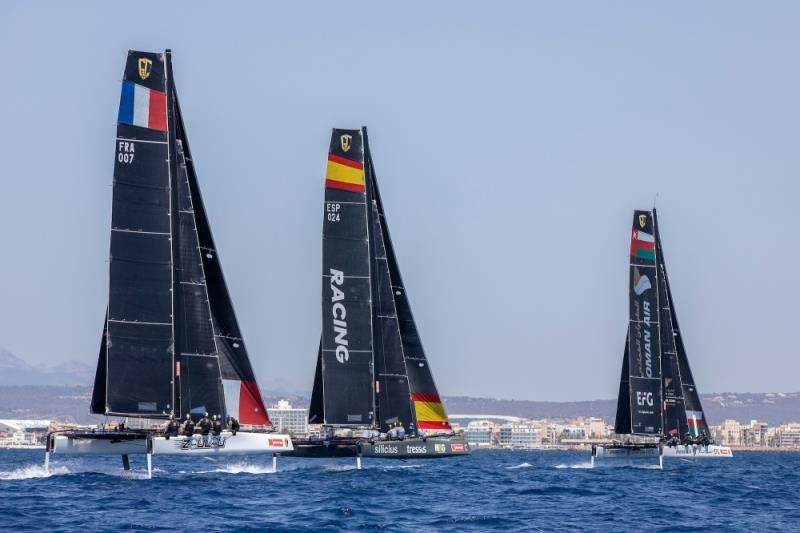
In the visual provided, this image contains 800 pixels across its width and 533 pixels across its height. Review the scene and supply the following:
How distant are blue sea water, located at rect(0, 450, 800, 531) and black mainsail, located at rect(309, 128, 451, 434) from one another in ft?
7.77

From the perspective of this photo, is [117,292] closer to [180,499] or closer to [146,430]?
[146,430]

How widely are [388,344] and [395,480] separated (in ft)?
33.3

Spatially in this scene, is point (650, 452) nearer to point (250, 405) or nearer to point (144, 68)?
point (250, 405)

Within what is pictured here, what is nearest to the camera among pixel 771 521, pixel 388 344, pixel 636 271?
pixel 771 521

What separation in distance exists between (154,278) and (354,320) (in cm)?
1296

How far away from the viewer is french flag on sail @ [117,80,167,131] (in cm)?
4453

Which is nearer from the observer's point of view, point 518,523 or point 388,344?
point 518,523

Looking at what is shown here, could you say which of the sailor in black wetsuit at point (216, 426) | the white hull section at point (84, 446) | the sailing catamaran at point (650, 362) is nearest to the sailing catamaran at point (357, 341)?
the sailor in black wetsuit at point (216, 426)

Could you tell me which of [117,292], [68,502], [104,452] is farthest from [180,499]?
[117,292]

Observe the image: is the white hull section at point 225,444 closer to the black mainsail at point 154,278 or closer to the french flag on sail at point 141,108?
the black mainsail at point 154,278

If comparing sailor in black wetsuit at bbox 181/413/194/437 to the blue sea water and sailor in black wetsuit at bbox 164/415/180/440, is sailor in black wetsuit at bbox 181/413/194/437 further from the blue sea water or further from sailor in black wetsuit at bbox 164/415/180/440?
the blue sea water

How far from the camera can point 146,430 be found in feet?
144

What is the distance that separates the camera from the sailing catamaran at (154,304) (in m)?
44.0

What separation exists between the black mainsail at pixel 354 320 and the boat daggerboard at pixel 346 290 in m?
0.04
